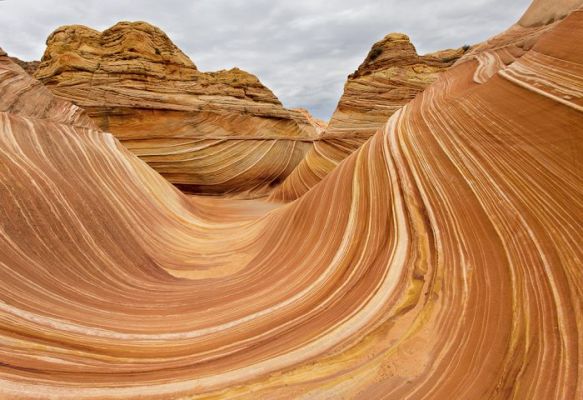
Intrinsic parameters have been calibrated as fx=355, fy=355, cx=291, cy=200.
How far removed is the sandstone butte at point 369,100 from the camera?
223 inches

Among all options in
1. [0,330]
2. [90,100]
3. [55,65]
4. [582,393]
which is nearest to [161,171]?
[90,100]

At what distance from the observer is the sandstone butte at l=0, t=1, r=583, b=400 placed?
93cm

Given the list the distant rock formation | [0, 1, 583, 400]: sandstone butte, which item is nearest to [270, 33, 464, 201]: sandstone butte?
[0, 1, 583, 400]: sandstone butte

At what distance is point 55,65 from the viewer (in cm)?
592

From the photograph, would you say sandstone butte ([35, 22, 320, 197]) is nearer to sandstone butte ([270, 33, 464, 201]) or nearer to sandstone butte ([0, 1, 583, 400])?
sandstone butte ([270, 33, 464, 201])

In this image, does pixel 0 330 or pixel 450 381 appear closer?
pixel 450 381

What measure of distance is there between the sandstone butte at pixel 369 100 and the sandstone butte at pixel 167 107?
113cm

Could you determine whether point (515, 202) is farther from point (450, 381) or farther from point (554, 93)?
point (450, 381)

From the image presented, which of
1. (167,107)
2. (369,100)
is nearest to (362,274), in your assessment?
(369,100)

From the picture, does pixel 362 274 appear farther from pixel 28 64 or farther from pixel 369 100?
pixel 28 64

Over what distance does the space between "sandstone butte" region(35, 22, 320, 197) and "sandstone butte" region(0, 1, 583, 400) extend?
3747 millimetres

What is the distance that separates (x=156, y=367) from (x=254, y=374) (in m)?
0.32

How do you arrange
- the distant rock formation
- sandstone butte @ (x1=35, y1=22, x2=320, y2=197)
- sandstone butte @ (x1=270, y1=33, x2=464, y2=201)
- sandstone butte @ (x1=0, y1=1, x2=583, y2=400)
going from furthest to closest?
the distant rock formation, sandstone butte @ (x1=35, y1=22, x2=320, y2=197), sandstone butte @ (x1=270, y1=33, x2=464, y2=201), sandstone butte @ (x1=0, y1=1, x2=583, y2=400)

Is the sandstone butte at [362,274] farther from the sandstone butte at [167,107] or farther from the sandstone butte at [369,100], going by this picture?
the sandstone butte at [167,107]
